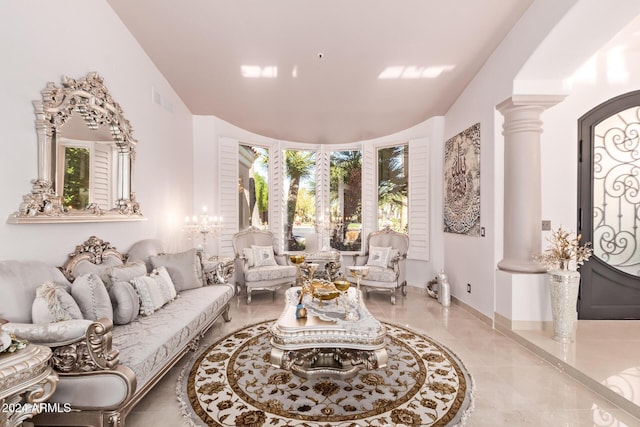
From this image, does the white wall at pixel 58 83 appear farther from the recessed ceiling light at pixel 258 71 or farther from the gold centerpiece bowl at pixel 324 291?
the gold centerpiece bowl at pixel 324 291

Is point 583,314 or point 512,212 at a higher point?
point 512,212

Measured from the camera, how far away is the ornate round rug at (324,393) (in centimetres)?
199

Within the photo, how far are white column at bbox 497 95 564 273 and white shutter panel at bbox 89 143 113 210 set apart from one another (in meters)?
4.36

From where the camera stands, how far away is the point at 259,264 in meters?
5.07

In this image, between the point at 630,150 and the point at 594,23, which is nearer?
the point at 594,23

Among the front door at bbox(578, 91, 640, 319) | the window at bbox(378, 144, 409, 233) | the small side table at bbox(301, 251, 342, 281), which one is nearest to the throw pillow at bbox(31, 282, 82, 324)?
the small side table at bbox(301, 251, 342, 281)

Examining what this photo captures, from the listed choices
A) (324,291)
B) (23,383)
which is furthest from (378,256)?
(23,383)

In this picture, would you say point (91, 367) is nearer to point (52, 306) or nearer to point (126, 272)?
point (52, 306)

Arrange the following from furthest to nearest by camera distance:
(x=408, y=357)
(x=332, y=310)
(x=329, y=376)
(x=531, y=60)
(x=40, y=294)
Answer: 1. (x=531, y=60)
2. (x=408, y=357)
3. (x=332, y=310)
4. (x=329, y=376)
5. (x=40, y=294)

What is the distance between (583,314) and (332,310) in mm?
3288

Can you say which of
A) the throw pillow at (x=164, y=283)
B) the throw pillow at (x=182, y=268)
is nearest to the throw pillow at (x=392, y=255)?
the throw pillow at (x=182, y=268)

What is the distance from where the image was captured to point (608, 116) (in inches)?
142

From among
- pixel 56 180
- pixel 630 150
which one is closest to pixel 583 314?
pixel 630 150

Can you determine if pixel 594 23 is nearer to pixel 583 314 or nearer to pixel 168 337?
pixel 583 314
